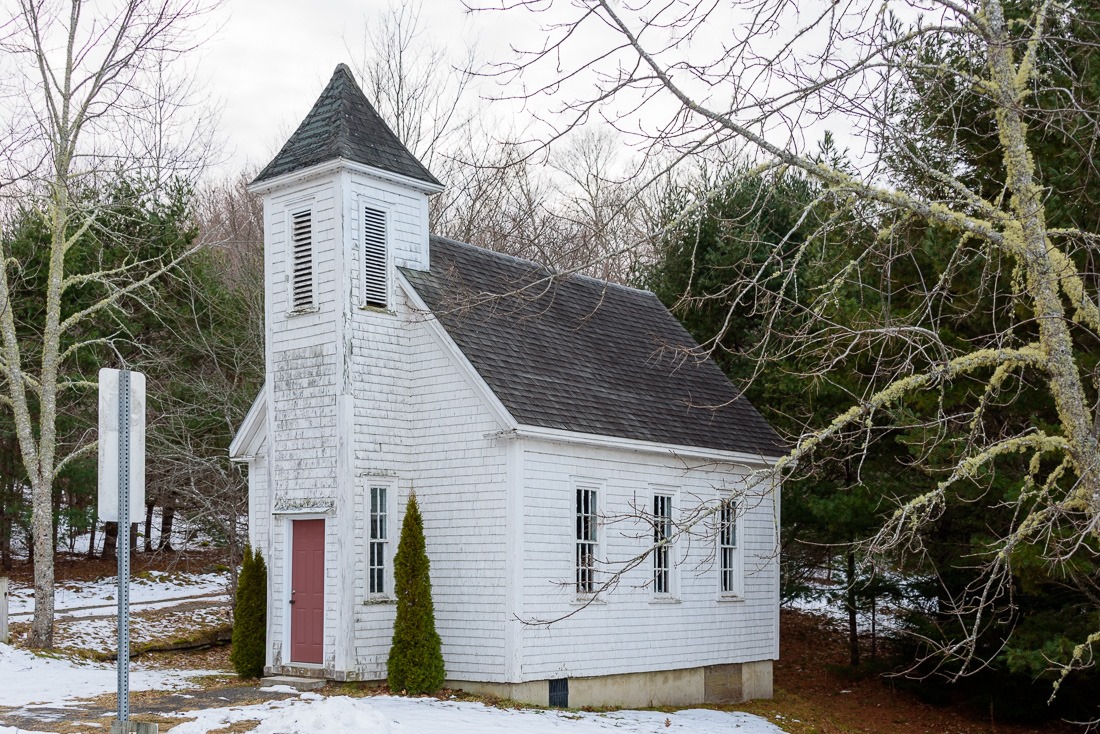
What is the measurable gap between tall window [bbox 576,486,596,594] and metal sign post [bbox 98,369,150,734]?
347 inches

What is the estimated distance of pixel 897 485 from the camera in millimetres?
17781

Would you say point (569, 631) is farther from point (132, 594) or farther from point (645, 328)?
point (132, 594)

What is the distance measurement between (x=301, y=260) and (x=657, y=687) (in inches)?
335

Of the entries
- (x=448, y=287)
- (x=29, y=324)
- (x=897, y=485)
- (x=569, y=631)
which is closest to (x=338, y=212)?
(x=448, y=287)

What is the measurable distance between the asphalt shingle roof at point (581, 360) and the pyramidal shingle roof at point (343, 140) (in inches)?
64.1

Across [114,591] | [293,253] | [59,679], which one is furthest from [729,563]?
[114,591]

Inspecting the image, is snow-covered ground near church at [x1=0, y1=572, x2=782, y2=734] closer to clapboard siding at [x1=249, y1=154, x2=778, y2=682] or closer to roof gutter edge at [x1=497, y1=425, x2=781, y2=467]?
clapboard siding at [x1=249, y1=154, x2=778, y2=682]

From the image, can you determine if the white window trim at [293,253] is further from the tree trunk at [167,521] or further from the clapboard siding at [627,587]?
the tree trunk at [167,521]

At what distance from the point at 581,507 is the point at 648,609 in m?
2.26

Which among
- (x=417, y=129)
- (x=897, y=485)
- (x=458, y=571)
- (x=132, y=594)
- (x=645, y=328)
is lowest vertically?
(x=132, y=594)

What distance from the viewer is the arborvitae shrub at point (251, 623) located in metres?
16.3

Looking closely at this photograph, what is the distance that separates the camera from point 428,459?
16.1 meters

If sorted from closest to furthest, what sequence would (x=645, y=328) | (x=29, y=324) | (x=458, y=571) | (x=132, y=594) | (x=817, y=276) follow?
(x=458, y=571) < (x=817, y=276) < (x=645, y=328) < (x=29, y=324) < (x=132, y=594)

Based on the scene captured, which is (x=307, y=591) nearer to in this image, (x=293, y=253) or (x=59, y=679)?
(x=59, y=679)
